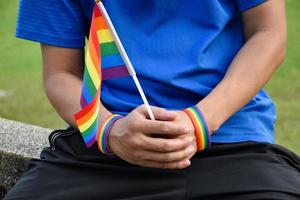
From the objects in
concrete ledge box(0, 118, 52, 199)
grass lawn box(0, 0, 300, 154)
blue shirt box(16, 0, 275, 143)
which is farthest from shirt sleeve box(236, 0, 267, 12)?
grass lawn box(0, 0, 300, 154)

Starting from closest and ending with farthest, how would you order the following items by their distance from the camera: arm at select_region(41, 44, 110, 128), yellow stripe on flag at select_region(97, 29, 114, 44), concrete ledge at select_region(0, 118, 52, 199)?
yellow stripe on flag at select_region(97, 29, 114, 44)
arm at select_region(41, 44, 110, 128)
concrete ledge at select_region(0, 118, 52, 199)

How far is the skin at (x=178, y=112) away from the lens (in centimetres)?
150

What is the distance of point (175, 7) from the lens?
5.74 ft

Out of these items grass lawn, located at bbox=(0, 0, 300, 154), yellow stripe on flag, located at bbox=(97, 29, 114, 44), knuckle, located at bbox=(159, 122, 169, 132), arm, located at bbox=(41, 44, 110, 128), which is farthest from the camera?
grass lawn, located at bbox=(0, 0, 300, 154)

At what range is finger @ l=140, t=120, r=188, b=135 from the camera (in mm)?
1480

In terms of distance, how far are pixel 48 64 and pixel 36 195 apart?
413 mm

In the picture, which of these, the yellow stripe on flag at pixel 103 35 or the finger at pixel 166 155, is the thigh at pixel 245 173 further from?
the yellow stripe on flag at pixel 103 35

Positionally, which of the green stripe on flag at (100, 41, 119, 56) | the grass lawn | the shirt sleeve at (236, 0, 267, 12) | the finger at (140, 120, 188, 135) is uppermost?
the shirt sleeve at (236, 0, 267, 12)

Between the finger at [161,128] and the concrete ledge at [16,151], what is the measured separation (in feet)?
3.00

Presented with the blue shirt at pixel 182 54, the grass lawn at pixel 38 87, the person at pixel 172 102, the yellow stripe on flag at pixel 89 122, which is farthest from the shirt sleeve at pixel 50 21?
the grass lawn at pixel 38 87

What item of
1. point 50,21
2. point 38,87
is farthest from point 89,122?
point 38,87

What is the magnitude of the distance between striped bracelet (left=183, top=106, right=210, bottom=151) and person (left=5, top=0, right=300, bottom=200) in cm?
1

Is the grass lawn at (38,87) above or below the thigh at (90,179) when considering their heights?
below

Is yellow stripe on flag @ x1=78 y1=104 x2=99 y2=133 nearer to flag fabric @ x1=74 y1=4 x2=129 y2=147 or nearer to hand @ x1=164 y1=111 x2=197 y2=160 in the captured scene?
flag fabric @ x1=74 y1=4 x2=129 y2=147
